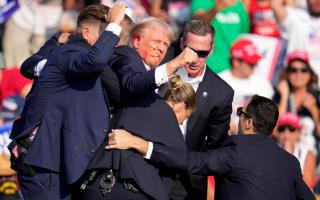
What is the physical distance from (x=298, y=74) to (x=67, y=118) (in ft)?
15.2

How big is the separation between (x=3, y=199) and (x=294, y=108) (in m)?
3.38

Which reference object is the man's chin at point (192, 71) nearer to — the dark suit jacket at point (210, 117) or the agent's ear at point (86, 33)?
the dark suit jacket at point (210, 117)

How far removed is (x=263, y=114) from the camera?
241 inches

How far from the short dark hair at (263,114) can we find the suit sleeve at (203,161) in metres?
0.24

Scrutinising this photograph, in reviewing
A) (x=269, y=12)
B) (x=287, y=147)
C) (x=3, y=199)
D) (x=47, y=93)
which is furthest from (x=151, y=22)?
(x=269, y=12)

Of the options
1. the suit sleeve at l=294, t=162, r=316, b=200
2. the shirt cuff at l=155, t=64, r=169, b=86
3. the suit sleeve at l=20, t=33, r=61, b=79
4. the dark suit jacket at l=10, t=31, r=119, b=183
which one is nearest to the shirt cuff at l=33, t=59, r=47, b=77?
the suit sleeve at l=20, t=33, r=61, b=79

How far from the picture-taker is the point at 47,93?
5871mm

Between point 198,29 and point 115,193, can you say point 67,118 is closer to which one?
point 115,193

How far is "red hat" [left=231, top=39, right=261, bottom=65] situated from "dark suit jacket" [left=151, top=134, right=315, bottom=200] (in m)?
4.03

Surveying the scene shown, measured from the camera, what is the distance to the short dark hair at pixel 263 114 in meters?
6.12

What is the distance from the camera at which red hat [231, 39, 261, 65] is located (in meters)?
10.1

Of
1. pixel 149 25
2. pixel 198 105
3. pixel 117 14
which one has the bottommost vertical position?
pixel 198 105

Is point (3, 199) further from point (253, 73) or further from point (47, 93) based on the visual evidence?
point (253, 73)

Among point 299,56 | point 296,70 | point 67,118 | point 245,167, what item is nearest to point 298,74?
point 296,70
